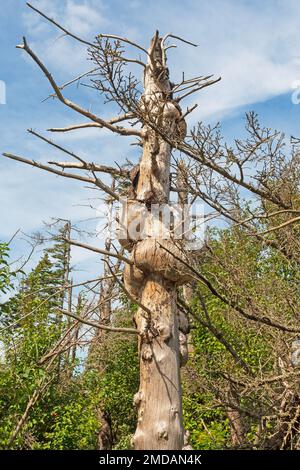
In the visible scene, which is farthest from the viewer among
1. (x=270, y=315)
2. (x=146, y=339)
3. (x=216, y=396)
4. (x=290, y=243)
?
(x=216, y=396)

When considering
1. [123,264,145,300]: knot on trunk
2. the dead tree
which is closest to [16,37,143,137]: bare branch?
the dead tree

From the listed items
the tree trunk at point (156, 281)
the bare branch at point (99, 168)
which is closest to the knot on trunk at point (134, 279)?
the tree trunk at point (156, 281)

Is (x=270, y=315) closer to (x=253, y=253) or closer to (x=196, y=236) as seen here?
(x=196, y=236)

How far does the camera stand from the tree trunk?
4.55m

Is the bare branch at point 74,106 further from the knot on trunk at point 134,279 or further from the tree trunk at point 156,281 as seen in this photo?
the knot on trunk at point 134,279

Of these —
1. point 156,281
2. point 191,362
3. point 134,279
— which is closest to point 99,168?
point 134,279

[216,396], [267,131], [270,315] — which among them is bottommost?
[216,396]

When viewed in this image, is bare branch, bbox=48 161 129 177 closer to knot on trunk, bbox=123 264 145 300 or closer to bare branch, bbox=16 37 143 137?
bare branch, bbox=16 37 143 137

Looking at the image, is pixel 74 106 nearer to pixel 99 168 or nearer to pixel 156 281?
pixel 99 168

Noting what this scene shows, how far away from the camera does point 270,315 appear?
19.9ft

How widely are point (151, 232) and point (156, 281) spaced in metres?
0.48

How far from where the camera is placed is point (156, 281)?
5.05 meters
